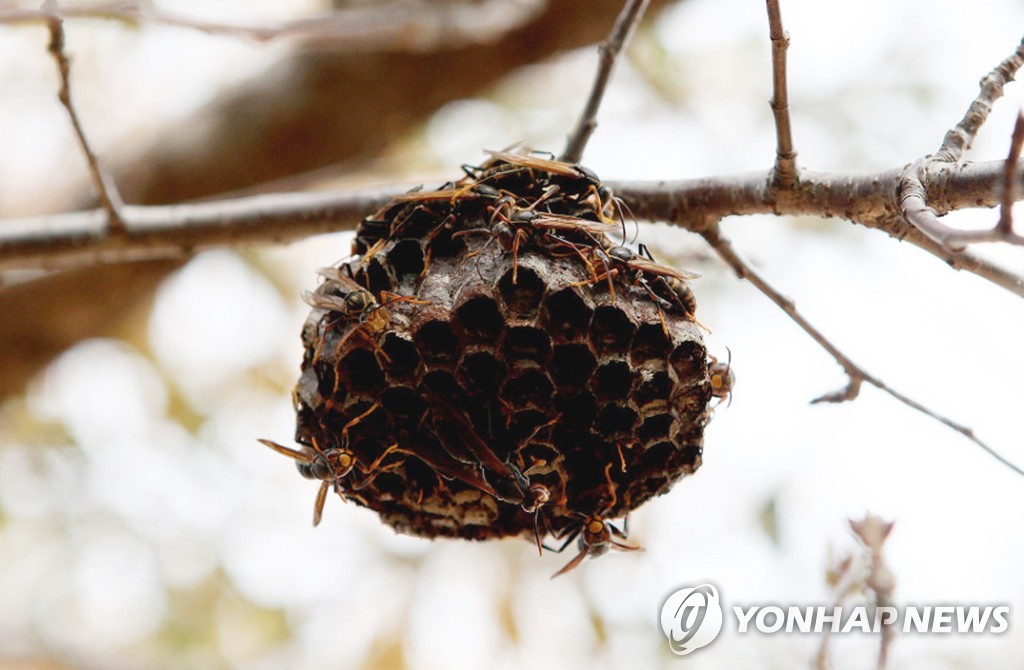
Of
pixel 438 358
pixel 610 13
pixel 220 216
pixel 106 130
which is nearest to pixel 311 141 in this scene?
pixel 106 130

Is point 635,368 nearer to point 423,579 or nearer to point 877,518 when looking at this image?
point 877,518

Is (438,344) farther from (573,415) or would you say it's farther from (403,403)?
(573,415)

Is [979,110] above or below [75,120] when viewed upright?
above

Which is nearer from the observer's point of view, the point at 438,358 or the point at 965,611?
the point at 438,358

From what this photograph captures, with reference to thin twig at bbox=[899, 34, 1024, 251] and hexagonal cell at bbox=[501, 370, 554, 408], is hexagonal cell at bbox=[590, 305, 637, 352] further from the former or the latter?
thin twig at bbox=[899, 34, 1024, 251]

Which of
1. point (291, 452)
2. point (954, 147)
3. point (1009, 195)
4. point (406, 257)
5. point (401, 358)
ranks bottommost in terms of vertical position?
point (291, 452)

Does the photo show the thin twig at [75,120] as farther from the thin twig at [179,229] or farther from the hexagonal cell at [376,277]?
the hexagonal cell at [376,277]

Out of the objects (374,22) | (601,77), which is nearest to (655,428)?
(601,77)
